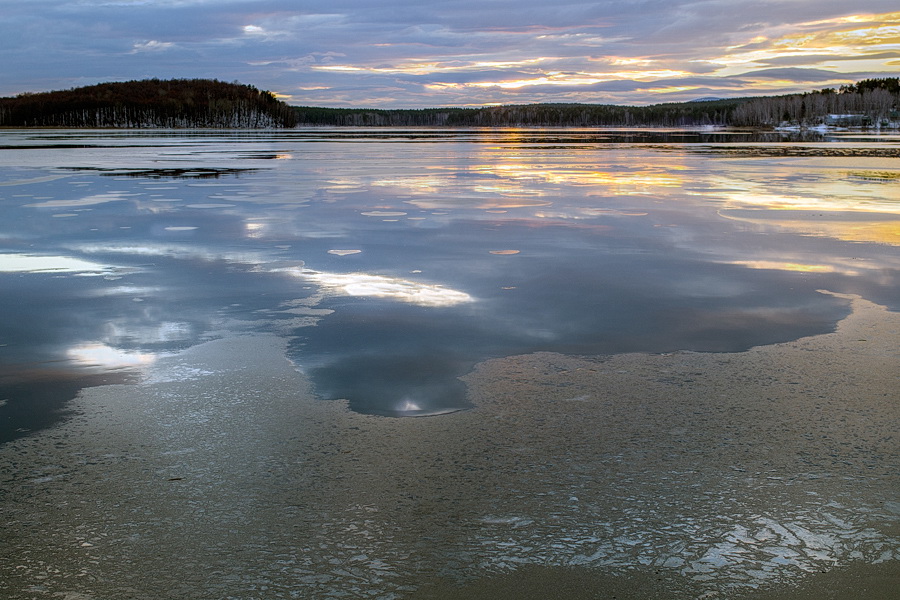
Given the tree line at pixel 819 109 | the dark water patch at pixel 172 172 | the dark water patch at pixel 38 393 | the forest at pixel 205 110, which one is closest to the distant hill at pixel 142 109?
the forest at pixel 205 110

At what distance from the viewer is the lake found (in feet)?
15.8

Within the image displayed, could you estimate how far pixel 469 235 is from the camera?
10.7 metres

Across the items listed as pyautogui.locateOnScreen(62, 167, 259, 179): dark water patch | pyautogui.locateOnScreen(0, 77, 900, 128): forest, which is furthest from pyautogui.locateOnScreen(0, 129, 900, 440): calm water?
pyautogui.locateOnScreen(0, 77, 900, 128): forest

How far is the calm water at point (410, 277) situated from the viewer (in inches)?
206

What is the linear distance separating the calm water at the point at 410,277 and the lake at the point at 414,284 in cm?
3

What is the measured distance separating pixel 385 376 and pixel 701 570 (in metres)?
2.50

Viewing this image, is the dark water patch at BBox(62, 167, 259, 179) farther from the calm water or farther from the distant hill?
the distant hill

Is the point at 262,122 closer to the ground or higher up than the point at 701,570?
higher up

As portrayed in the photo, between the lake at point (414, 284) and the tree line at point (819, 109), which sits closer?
the lake at point (414, 284)

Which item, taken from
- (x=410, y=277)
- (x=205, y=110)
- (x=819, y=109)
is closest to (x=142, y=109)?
(x=205, y=110)

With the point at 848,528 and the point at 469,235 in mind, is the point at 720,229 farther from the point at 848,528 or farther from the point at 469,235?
the point at 848,528

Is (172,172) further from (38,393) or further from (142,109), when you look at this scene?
(142,109)

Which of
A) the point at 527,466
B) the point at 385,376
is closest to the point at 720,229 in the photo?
the point at 385,376

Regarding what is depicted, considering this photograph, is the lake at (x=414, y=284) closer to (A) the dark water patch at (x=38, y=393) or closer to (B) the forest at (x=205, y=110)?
(A) the dark water patch at (x=38, y=393)
